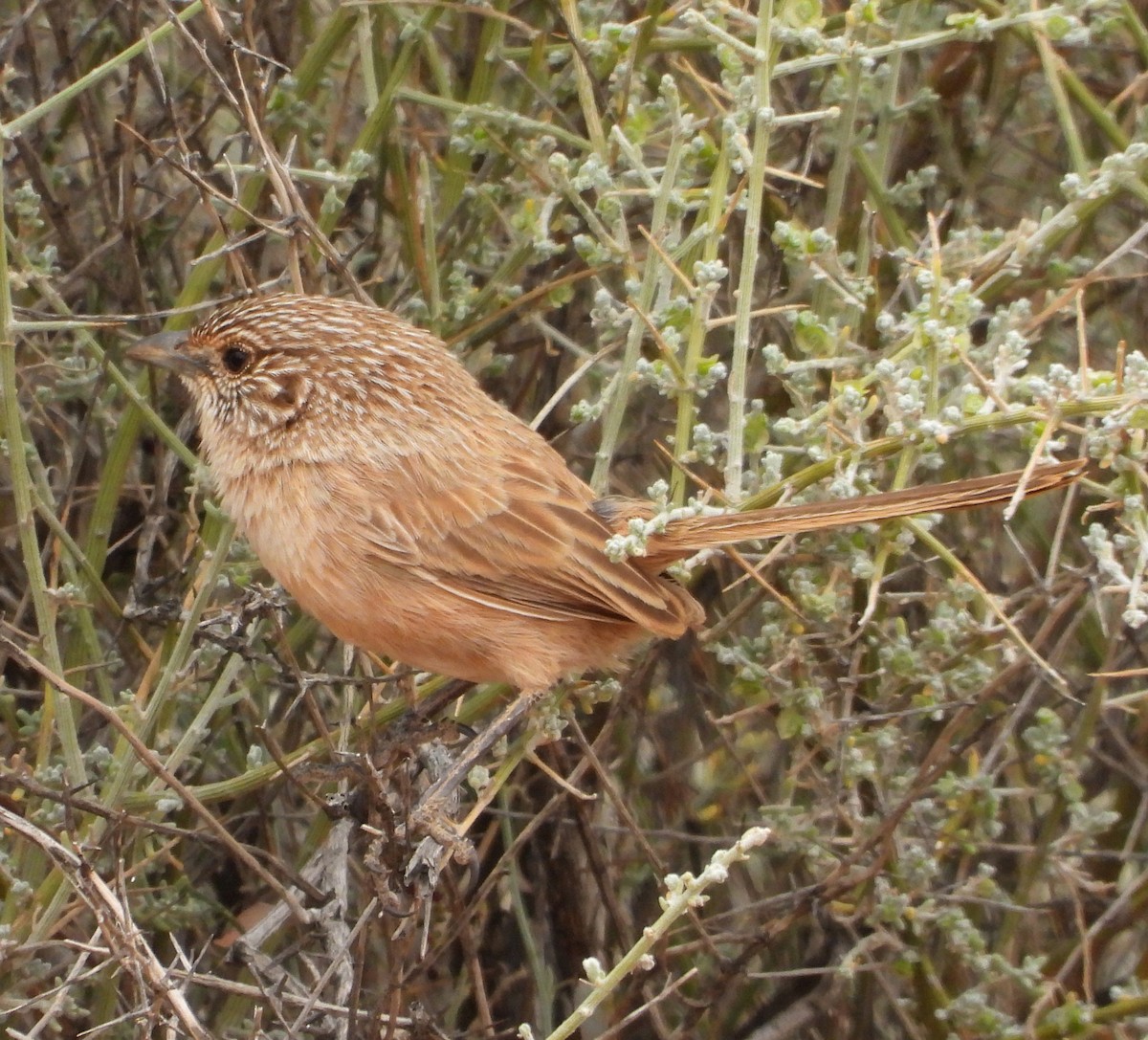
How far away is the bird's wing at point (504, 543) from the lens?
4473 millimetres

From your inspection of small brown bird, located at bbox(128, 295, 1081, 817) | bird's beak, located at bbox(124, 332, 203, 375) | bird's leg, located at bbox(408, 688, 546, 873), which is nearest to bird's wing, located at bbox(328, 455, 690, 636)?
small brown bird, located at bbox(128, 295, 1081, 817)

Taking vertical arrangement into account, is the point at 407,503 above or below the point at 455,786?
above

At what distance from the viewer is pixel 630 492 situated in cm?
597

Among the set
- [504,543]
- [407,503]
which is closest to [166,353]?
[407,503]

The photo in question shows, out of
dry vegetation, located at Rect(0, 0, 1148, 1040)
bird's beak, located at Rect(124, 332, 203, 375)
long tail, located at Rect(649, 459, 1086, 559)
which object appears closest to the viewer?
long tail, located at Rect(649, 459, 1086, 559)

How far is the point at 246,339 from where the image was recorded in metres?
4.71

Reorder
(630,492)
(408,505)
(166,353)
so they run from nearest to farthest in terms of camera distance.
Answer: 1. (408,505)
2. (166,353)
3. (630,492)

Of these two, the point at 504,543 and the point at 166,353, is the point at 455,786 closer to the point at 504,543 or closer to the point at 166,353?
the point at 504,543

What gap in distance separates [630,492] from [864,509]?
2.23 meters

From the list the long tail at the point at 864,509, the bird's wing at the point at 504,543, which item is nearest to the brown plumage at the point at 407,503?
the bird's wing at the point at 504,543

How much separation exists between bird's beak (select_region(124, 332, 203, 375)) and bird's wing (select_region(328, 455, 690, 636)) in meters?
0.62

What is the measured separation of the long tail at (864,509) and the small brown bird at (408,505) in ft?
0.44

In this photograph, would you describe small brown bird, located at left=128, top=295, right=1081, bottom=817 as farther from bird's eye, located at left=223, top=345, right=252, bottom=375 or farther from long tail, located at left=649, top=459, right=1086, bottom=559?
long tail, located at left=649, top=459, right=1086, bottom=559

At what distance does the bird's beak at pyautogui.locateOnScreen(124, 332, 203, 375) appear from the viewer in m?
4.70
